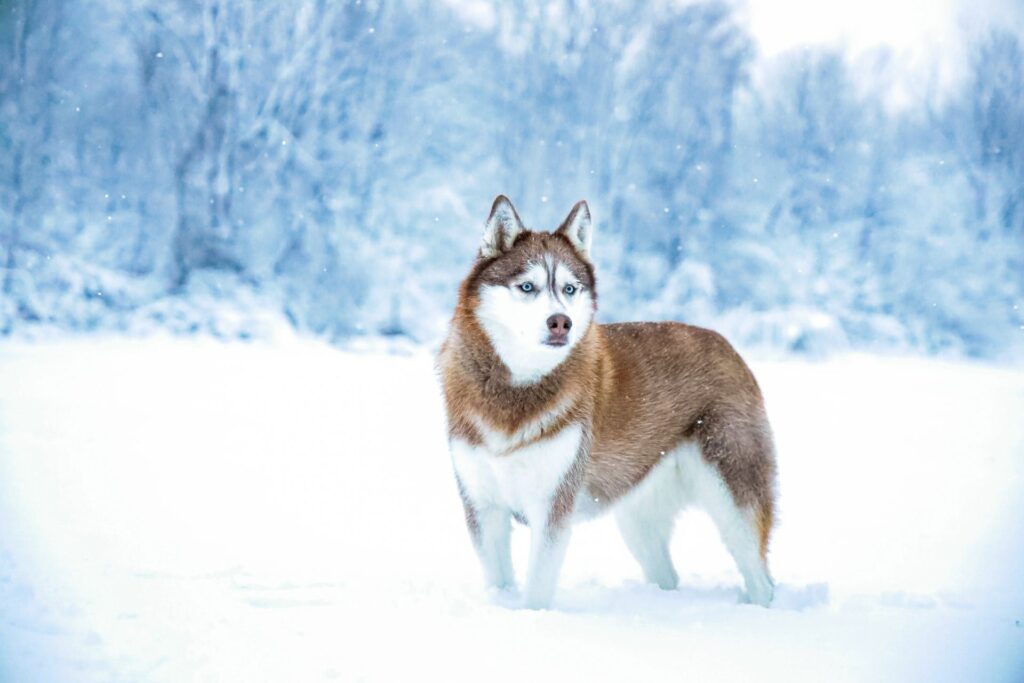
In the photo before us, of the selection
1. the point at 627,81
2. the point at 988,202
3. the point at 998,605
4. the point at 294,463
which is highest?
the point at 627,81

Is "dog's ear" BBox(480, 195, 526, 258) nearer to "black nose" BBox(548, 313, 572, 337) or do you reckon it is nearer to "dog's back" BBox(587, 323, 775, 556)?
"black nose" BBox(548, 313, 572, 337)

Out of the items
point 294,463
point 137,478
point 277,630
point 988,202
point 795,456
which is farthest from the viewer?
point 988,202

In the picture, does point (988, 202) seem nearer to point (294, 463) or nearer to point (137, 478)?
point (294, 463)

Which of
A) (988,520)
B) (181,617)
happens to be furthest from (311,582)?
(988,520)

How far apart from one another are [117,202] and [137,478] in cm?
400

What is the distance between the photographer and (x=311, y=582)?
2.33 m

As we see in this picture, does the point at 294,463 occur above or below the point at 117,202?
below

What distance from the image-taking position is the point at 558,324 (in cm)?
196

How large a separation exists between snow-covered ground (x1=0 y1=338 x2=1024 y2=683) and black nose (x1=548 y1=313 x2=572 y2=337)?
67cm

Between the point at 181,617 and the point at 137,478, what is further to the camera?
the point at 137,478

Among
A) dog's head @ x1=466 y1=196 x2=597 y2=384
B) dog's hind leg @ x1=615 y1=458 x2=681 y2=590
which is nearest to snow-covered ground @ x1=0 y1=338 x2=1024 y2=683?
dog's hind leg @ x1=615 y1=458 x2=681 y2=590

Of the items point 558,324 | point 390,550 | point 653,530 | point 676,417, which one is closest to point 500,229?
→ point 558,324

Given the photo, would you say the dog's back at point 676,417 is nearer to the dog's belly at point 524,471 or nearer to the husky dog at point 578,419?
the husky dog at point 578,419

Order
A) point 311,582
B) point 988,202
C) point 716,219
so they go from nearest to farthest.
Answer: point 311,582 < point 988,202 < point 716,219
